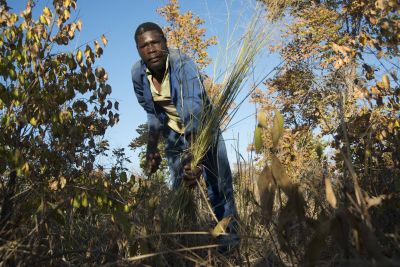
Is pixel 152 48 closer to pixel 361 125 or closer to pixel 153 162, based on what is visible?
pixel 153 162

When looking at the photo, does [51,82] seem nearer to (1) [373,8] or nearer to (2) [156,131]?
(2) [156,131]

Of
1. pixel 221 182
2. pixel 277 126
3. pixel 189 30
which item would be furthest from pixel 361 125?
pixel 189 30

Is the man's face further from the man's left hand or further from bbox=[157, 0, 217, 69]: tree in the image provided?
bbox=[157, 0, 217, 69]: tree

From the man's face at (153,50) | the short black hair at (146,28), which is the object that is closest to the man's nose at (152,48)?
the man's face at (153,50)

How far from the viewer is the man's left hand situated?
214 cm

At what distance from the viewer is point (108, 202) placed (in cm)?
213

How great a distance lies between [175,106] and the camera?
9.08 feet

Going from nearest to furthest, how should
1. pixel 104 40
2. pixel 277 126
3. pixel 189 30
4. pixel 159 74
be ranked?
1. pixel 277 126
2. pixel 104 40
3. pixel 159 74
4. pixel 189 30

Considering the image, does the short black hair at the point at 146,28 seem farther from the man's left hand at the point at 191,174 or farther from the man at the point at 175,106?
the man's left hand at the point at 191,174

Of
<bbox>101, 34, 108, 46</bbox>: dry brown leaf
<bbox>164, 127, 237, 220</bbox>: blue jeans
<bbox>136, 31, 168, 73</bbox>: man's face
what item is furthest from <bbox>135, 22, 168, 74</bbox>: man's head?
<bbox>164, 127, 237, 220</bbox>: blue jeans

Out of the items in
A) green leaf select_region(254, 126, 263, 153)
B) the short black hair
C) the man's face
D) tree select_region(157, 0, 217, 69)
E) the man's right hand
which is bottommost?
green leaf select_region(254, 126, 263, 153)

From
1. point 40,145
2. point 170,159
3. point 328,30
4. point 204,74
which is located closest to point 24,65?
point 40,145

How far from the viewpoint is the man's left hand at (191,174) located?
7.03ft

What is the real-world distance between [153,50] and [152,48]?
0.05ft
